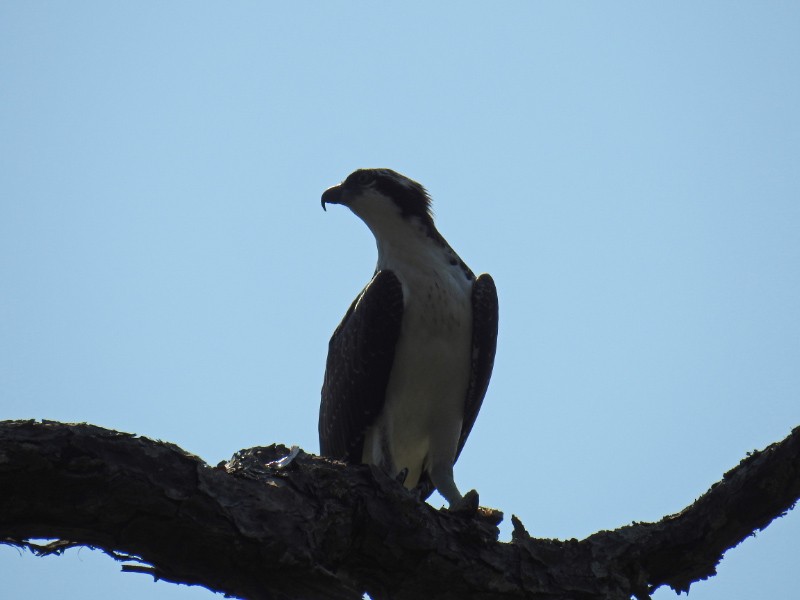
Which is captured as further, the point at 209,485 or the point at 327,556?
the point at 327,556

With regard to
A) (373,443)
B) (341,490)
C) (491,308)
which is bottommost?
(341,490)

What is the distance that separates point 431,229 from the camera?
30.3 feet

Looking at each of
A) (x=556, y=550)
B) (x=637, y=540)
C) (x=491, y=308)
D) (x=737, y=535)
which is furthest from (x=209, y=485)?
(x=491, y=308)

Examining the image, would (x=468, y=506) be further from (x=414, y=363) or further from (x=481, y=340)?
(x=481, y=340)

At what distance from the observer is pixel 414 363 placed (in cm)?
855

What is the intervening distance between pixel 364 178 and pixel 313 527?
15.8 ft

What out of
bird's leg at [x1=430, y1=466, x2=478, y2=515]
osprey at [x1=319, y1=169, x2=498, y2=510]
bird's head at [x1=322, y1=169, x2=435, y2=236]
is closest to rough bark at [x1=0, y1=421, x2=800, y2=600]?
bird's leg at [x1=430, y1=466, x2=478, y2=515]

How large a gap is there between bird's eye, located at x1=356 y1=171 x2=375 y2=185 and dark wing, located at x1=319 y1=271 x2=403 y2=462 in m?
1.01

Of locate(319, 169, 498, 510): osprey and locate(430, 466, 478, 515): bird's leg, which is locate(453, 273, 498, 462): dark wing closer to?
locate(319, 169, 498, 510): osprey

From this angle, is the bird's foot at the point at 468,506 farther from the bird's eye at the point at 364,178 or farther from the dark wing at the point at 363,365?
the bird's eye at the point at 364,178

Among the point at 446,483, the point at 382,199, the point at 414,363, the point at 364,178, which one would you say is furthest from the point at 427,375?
the point at 364,178

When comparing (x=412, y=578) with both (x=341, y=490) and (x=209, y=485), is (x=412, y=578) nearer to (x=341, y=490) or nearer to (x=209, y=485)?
(x=341, y=490)

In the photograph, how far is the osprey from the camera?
8.59 meters

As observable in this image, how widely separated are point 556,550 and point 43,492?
3.25 metres
